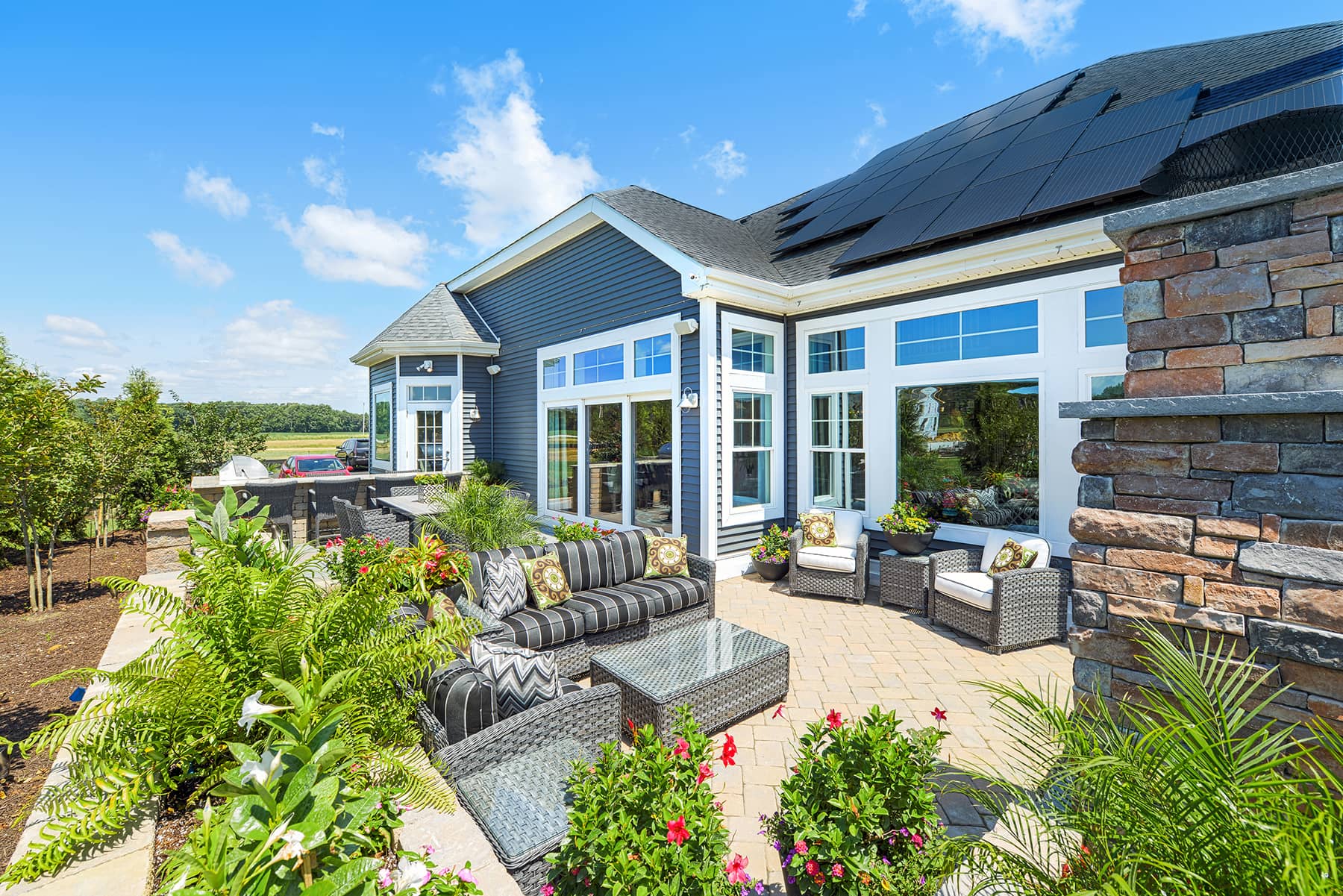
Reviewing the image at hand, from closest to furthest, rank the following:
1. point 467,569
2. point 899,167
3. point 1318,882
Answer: point 1318,882 → point 467,569 → point 899,167

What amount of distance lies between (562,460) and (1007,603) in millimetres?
7375

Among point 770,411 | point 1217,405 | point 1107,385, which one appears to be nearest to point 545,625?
point 1217,405

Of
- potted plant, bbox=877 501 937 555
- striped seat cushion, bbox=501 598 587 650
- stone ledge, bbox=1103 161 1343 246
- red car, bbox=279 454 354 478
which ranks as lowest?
striped seat cushion, bbox=501 598 587 650

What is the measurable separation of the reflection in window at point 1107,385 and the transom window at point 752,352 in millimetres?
3693

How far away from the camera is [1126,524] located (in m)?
1.99

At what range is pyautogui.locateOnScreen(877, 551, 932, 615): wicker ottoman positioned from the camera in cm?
569

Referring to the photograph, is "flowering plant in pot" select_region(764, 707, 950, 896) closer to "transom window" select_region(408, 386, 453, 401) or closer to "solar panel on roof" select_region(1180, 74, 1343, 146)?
"solar panel on roof" select_region(1180, 74, 1343, 146)

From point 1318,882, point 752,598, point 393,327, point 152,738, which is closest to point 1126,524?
point 1318,882

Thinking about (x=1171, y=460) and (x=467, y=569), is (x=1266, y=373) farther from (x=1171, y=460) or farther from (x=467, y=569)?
(x=467, y=569)

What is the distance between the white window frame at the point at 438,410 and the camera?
39.4ft

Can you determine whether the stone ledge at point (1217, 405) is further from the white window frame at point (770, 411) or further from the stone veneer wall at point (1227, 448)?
the white window frame at point (770, 411)

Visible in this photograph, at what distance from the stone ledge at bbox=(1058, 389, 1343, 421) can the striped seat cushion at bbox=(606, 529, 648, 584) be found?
3.86m

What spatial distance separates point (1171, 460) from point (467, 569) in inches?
177

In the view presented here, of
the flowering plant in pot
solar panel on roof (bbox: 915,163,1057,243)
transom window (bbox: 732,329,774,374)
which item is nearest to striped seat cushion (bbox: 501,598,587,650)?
the flowering plant in pot
